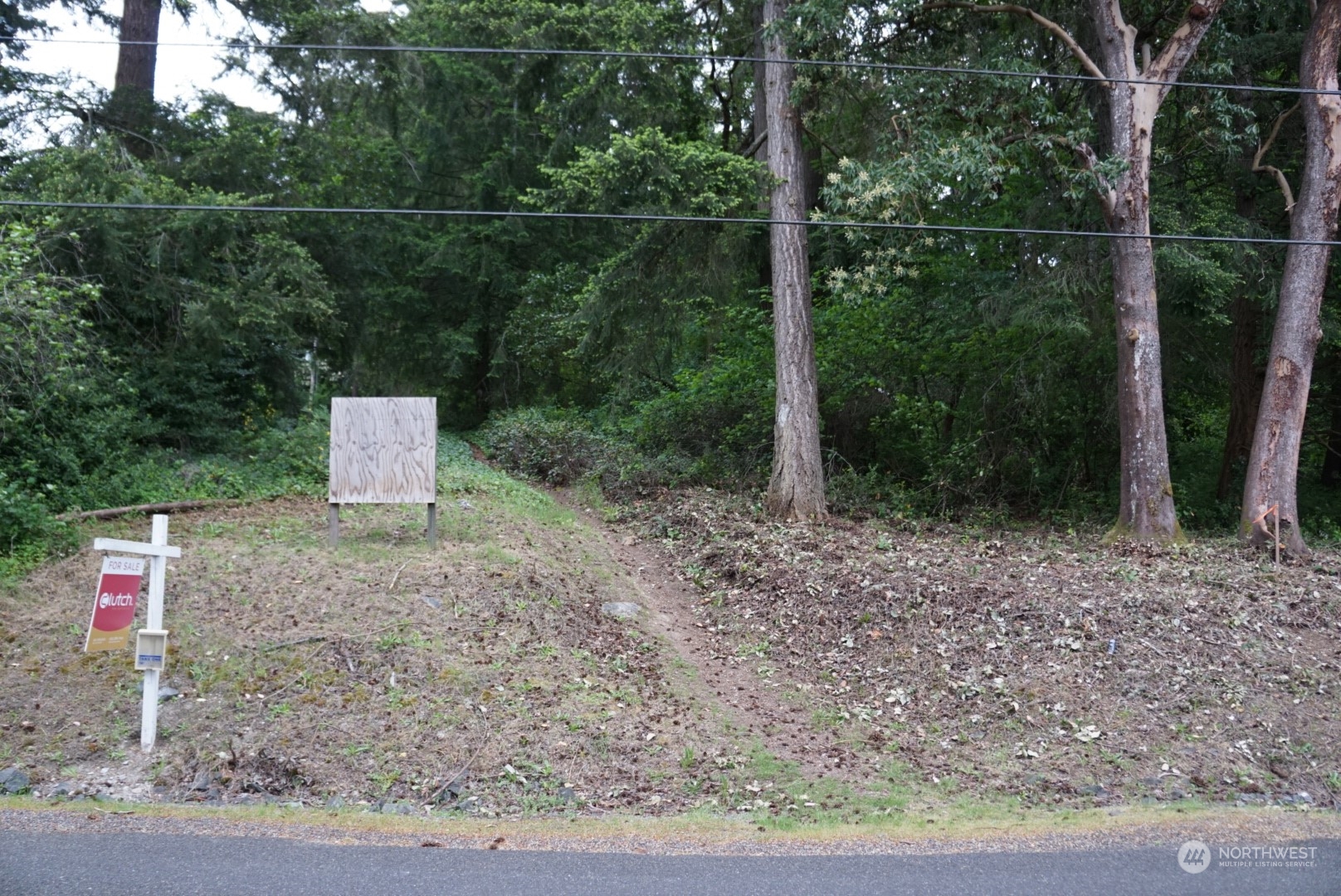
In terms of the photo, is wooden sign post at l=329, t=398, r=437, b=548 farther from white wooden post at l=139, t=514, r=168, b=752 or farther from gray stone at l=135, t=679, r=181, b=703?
white wooden post at l=139, t=514, r=168, b=752

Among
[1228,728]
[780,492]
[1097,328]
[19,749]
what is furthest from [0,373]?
[1097,328]

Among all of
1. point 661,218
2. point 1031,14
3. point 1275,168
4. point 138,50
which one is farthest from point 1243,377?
point 138,50

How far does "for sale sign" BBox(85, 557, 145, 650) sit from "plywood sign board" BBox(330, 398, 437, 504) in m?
3.61

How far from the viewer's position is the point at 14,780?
640 centimetres

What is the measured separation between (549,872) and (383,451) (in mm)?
6187

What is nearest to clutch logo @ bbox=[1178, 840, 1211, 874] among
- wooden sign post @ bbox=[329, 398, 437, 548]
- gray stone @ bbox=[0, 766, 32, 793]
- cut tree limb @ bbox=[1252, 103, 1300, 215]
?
gray stone @ bbox=[0, 766, 32, 793]

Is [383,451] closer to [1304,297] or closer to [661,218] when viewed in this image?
[661,218]

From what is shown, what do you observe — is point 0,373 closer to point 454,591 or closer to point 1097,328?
point 454,591

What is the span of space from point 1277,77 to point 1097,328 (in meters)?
4.51

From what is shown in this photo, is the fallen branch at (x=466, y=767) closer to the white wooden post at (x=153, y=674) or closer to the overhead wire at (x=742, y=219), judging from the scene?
the white wooden post at (x=153, y=674)

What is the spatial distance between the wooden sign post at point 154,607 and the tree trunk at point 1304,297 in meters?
11.5

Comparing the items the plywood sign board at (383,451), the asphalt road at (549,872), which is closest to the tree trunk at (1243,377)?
the asphalt road at (549,872)

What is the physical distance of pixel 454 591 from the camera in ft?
31.4

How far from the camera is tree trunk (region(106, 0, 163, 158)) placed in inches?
632
